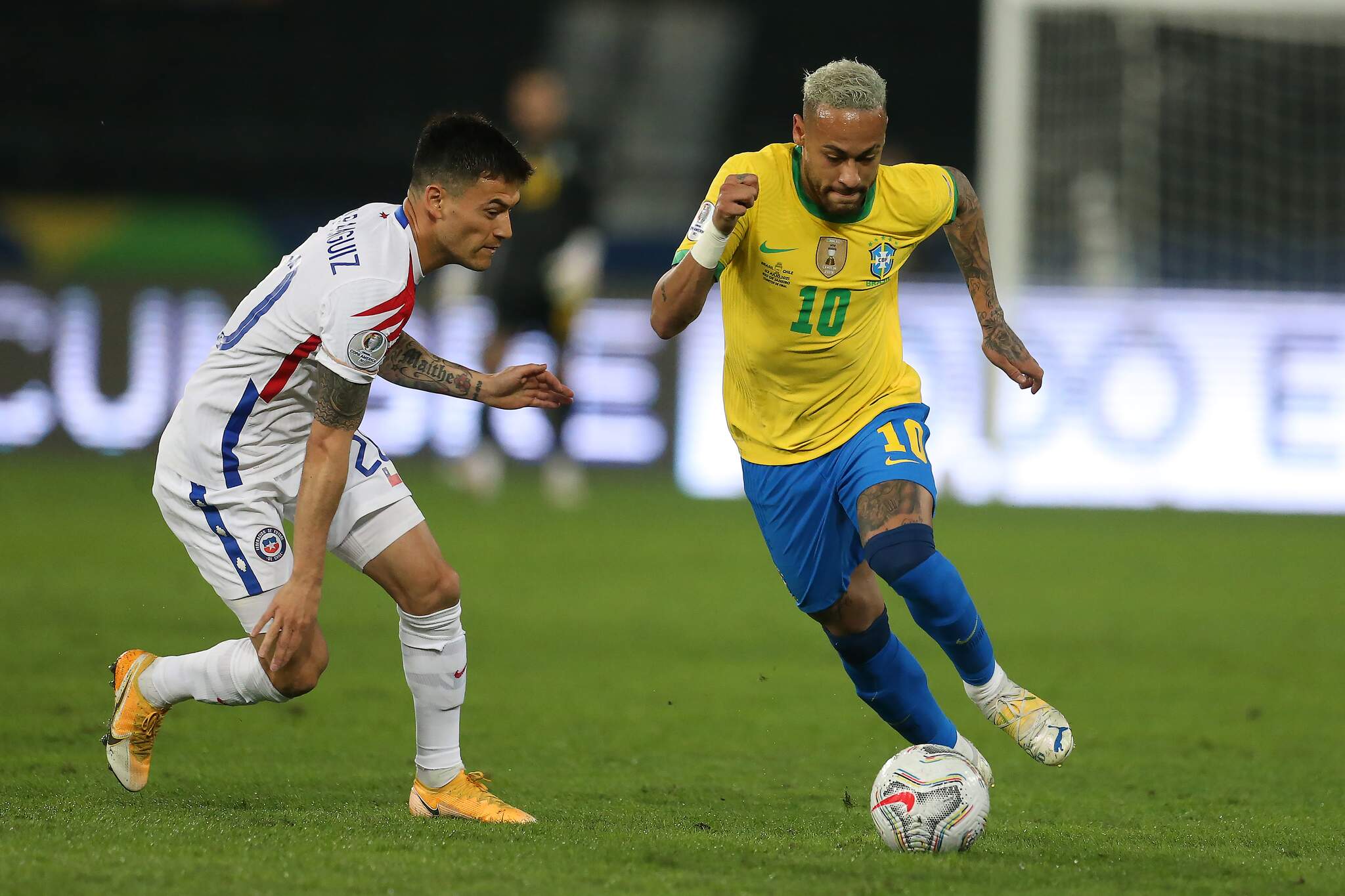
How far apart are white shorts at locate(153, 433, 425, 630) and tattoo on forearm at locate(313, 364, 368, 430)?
12.2 inches

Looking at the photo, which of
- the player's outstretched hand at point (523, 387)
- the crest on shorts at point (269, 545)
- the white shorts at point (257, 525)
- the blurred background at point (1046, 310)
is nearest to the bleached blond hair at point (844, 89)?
the player's outstretched hand at point (523, 387)

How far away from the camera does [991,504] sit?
46.2 feet

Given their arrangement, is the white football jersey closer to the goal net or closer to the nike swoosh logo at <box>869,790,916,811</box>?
the nike swoosh logo at <box>869,790,916,811</box>

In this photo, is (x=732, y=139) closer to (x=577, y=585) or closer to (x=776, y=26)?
(x=776, y=26)

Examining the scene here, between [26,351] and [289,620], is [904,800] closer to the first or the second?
[289,620]

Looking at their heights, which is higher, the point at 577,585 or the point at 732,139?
the point at 732,139

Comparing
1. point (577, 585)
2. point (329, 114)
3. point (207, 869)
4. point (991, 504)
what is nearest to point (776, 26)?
point (329, 114)

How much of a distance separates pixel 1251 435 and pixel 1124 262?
2.07 meters

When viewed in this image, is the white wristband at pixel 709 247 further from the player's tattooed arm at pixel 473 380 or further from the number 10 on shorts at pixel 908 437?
the number 10 on shorts at pixel 908 437

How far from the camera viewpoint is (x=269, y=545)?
4.66m

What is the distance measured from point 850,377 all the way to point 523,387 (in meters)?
1.07

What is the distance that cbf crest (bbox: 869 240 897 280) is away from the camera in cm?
507

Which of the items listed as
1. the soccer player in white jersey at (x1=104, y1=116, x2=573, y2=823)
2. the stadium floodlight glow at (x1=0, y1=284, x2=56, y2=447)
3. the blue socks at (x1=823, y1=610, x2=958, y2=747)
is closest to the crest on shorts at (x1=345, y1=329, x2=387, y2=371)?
the soccer player in white jersey at (x1=104, y1=116, x2=573, y2=823)

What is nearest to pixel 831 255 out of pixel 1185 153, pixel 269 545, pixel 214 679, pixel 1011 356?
pixel 1011 356
